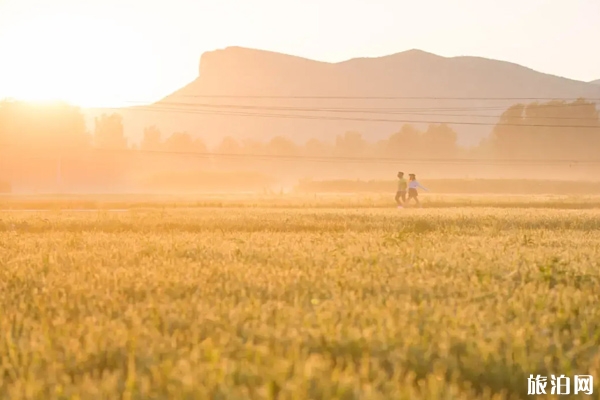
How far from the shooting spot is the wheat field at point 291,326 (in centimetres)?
306

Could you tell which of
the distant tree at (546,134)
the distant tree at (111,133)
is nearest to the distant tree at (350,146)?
the distant tree at (546,134)

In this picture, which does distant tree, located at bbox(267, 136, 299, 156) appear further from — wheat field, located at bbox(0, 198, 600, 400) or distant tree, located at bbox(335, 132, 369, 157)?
wheat field, located at bbox(0, 198, 600, 400)

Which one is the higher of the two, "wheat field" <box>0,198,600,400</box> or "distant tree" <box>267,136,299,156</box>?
"distant tree" <box>267,136,299,156</box>

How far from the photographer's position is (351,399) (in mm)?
2887

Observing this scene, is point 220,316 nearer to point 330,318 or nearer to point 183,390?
point 330,318

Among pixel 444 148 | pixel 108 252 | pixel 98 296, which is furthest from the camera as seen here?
pixel 444 148

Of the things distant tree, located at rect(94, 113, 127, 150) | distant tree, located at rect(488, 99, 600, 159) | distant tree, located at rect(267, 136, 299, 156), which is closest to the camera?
distant tree, located at rect(488, 99, 600, 159)

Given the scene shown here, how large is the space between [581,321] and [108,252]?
6.38 meters

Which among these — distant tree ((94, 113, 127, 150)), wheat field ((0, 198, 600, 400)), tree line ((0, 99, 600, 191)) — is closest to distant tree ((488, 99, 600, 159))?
tree line ((0, 99, 600, 191))

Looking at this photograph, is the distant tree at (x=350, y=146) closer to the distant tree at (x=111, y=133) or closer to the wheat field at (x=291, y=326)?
the distant tree at (x=111, y=133)

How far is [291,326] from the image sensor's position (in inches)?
166

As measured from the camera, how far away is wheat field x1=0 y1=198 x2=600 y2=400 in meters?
3.06

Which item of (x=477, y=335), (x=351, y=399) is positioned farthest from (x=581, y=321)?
(x=351, y=399)

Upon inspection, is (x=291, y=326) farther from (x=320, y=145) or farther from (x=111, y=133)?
(x=320, y=145)
